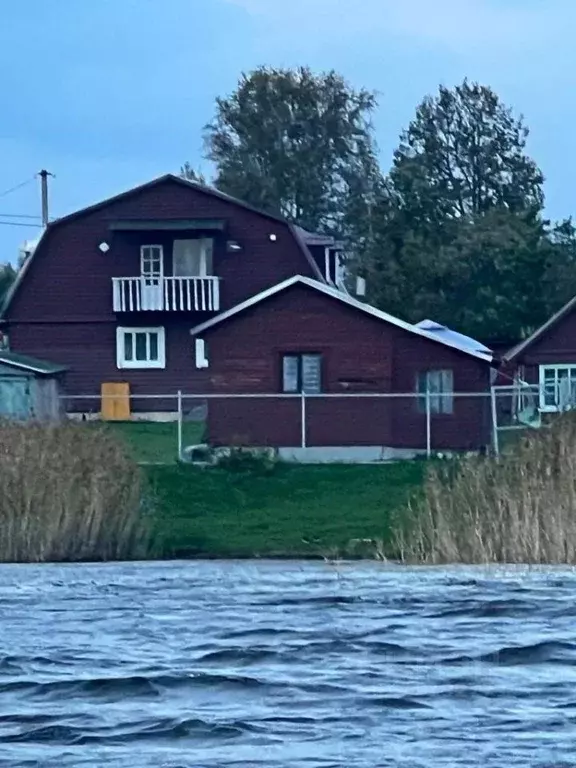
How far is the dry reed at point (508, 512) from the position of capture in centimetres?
1878

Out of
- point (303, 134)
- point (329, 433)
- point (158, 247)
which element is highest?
point (303, 134)

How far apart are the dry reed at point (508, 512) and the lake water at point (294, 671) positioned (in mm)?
720

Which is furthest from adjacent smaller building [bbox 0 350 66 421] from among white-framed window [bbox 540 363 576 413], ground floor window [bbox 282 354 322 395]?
white-framed window [bbox 540 363 576 413]

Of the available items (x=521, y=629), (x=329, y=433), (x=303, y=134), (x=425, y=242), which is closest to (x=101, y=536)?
(x=521, y=629)

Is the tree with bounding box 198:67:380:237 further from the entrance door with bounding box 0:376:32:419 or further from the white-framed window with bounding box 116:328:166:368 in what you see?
the entrance door with bounding box 0:376:32:419

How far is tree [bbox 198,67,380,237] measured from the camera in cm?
7656

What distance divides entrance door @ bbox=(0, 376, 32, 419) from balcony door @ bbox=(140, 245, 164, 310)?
8.99m

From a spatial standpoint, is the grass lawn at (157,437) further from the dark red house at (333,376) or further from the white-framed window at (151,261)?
the white-framed window at (151,261)

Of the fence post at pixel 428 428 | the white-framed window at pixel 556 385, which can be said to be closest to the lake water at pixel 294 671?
the fence post at pixel 428 428

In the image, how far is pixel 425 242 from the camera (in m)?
65.2

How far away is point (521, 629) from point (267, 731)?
4082mm

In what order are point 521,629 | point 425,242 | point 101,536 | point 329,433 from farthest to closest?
point 425,242, point 329,433, point 101,536, point 521,629

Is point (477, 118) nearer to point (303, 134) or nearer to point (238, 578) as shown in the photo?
point (303, 134)

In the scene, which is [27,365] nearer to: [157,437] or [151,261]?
[157,437]
